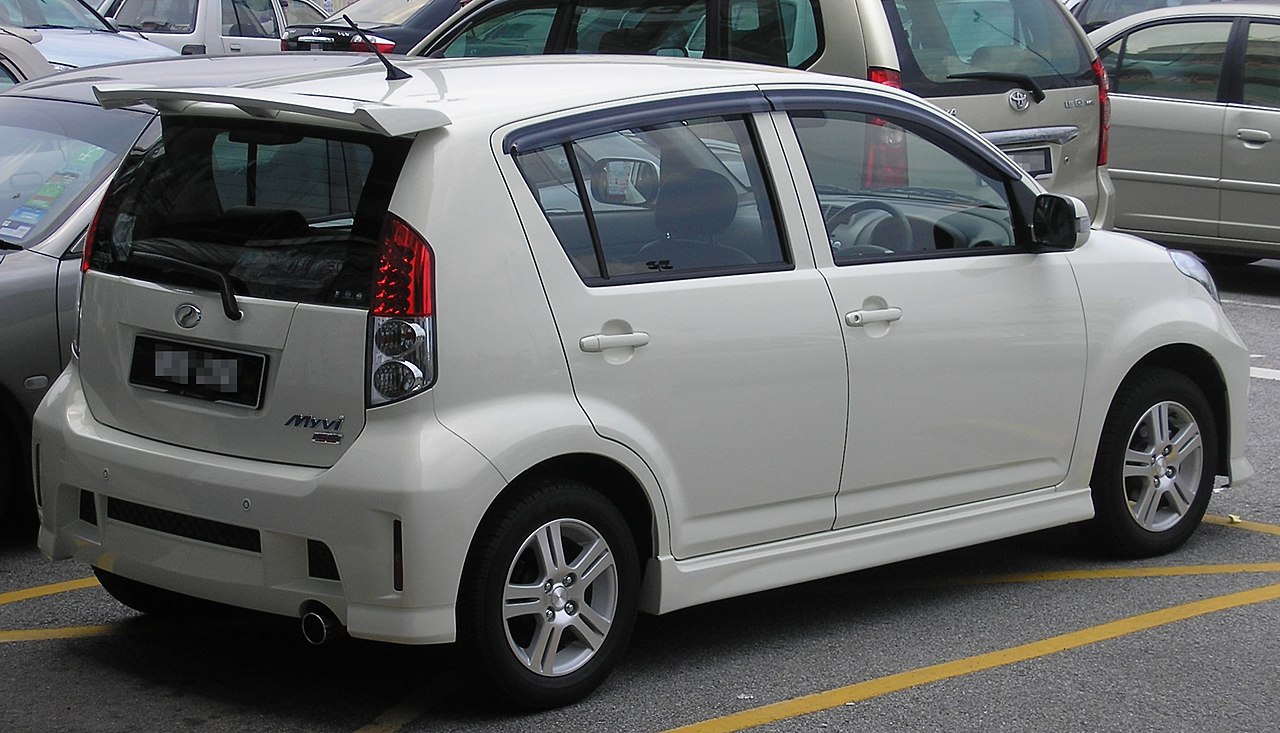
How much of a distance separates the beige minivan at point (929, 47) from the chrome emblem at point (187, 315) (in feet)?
14.3

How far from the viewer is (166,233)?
15.5 feet

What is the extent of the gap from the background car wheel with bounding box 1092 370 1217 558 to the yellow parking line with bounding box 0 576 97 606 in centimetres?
333

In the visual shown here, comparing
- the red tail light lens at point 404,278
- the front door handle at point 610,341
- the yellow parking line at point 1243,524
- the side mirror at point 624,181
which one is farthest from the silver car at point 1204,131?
the red tail light lens at point 404,278

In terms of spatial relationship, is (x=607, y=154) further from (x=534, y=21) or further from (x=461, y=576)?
(x=534, y=21)

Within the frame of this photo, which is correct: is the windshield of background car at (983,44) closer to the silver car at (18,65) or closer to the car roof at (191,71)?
the car roof at (191,71)

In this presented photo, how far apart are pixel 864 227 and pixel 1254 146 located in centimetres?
696

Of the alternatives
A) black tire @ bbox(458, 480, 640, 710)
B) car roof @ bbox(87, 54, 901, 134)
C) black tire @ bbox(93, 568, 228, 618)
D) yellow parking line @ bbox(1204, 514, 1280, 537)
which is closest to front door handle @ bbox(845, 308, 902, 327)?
car roof @ bbox(87, 54, 901, 134)

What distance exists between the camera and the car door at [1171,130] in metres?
11.5

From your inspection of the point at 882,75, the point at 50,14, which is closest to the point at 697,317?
the point at 882,75

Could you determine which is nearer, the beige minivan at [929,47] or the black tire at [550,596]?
the black tire at [550,596]

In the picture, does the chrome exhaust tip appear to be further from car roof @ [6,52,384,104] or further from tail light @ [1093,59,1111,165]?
tail light @ [1093,59,1111,165]

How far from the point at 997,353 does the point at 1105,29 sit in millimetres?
7525

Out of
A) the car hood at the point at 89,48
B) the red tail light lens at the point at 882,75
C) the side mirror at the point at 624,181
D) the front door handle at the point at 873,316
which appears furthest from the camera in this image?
Result: the car hood at the point at 89,48

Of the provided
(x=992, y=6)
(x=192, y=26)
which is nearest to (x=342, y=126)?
(x=992, y=6)
